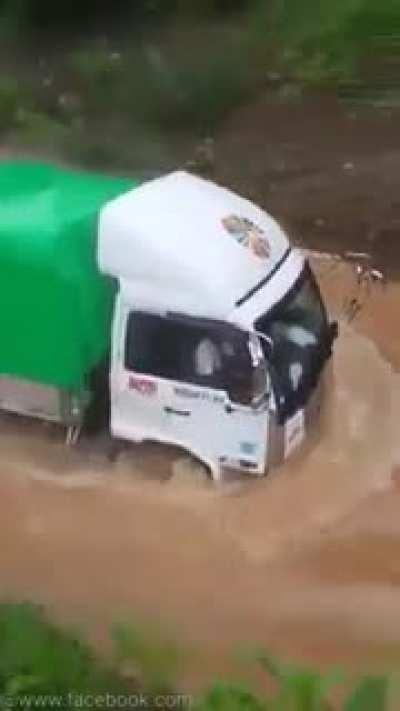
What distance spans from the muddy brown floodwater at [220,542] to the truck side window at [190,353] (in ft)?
1.79

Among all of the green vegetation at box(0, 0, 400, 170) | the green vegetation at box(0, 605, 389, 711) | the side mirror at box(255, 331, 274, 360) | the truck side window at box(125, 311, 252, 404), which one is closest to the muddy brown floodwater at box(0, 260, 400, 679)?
the green vegetation at box(0, 605, 389, 711)

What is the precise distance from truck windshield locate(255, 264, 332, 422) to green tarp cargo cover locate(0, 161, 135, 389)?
0.83 metres

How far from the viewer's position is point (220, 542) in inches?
309

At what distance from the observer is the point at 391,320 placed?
9.57m

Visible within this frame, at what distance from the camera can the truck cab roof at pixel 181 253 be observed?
301 inches

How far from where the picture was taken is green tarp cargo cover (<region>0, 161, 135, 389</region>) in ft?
25.8

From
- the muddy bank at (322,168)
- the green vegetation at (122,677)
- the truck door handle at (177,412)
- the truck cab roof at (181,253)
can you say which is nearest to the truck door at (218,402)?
the truck door handle at (177,412)

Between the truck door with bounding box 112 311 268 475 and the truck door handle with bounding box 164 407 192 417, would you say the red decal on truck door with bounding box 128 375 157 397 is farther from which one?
the truck door handle with bounding box 164 407 192 417

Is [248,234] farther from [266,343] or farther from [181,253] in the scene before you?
[266,343]

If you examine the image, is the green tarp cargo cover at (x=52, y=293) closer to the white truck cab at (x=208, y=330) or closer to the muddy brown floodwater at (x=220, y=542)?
the white truck cab at (x=208, y=330)

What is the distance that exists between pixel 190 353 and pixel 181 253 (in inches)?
19.8

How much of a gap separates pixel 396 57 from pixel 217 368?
3845 millimetres

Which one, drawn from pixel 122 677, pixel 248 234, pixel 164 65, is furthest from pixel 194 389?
pixel 164 65

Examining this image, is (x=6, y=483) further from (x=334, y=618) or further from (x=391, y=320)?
(x=391, y=320)
